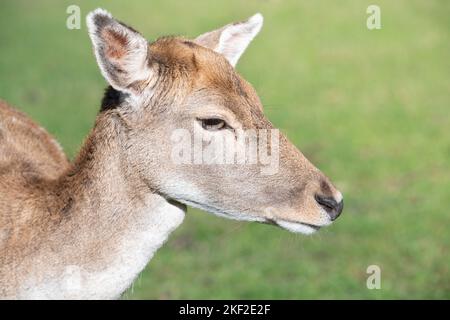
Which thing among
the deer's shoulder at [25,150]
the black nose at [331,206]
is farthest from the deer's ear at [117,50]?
the black nose at [331,206]

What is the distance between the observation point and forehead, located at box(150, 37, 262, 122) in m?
5.00

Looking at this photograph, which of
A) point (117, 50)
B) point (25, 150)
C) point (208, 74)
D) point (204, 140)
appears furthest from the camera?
point (25, 150)

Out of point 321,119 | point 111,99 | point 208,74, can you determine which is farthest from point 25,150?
point 321,119

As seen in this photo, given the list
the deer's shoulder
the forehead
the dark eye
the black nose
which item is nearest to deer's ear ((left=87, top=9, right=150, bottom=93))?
the forehead

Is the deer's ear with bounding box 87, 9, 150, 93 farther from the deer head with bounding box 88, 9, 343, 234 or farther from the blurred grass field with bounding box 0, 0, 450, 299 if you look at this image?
the blurred grass field with bounding box 0, 0, 450, 299

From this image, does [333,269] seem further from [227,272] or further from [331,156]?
[331,156]

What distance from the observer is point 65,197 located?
16.8ft

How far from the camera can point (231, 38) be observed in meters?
5.74

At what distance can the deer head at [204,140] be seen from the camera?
4930 millimetres

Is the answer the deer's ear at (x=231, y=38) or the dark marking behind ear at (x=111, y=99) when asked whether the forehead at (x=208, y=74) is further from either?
the deer's ear at (x=231, y=38)

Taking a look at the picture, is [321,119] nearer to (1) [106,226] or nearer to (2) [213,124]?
(2) [213,124]

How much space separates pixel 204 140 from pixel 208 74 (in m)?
0.35
